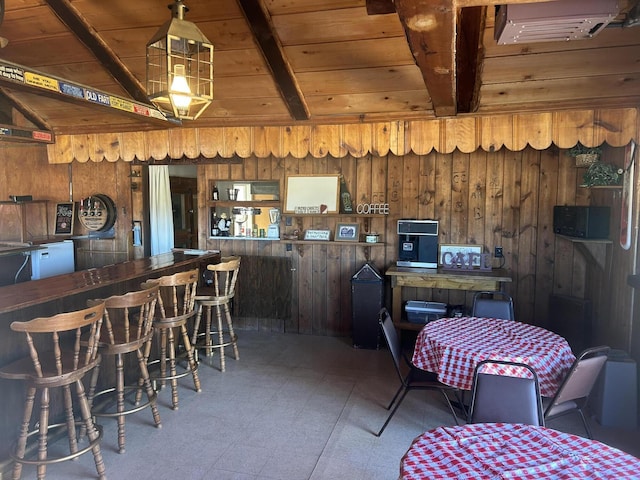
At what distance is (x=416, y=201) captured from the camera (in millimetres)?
5027

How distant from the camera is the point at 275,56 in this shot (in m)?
3.55

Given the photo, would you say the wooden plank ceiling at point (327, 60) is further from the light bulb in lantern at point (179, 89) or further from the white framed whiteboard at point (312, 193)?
the white framed whiteboard at point (312, 193)

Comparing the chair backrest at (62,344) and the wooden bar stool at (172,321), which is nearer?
the chair backrest at (62,344)

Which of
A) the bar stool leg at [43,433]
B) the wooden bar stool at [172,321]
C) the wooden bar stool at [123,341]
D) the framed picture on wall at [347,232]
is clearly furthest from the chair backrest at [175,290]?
the framed picture on wall at [347,232]

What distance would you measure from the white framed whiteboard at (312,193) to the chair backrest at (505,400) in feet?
10.7

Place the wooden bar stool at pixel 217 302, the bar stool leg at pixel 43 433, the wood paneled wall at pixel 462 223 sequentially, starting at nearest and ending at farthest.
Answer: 1. the bar stool leg at pixel 43 433
2. the wooden bar stool at pixel 217 302
3. the wood paneled wall at pixel 462 223

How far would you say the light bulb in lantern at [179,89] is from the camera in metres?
2.48

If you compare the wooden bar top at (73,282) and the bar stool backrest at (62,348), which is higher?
the wooden bar top at (73,282)

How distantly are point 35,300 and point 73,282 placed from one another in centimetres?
57

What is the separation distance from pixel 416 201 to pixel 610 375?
2536 mm

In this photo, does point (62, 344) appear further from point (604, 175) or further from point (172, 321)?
point (604, 175)

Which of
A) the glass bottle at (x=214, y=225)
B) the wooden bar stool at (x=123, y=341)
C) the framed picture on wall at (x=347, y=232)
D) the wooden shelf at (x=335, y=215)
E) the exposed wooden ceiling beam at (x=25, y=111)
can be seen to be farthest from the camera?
the glass bottle at (x=214, y=225)

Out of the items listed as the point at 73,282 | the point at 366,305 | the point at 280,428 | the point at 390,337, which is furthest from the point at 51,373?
the point at 366,305

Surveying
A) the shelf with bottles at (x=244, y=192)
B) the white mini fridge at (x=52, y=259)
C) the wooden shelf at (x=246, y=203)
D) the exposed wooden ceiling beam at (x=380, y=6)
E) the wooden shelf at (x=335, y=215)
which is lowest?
the white mini fridge at (x=52, y=259)
